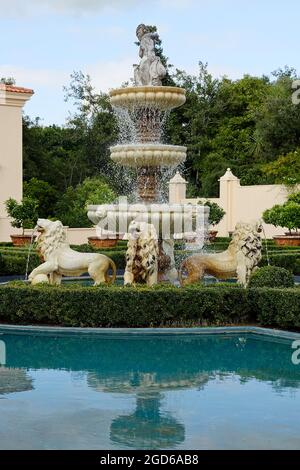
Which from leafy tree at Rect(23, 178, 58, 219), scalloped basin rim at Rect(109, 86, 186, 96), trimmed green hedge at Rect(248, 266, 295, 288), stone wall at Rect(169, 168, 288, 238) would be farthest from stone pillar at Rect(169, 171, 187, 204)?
trimmed green hedge at Rect(248, 266, 295, 288)

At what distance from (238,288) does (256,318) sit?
521mm

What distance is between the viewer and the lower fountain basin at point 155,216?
1248cm

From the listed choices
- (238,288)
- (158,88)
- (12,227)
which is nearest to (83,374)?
(238,288)

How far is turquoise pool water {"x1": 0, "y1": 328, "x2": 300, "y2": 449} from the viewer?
609cm

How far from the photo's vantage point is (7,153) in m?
27.8

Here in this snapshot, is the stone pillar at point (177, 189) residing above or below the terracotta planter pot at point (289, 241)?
above

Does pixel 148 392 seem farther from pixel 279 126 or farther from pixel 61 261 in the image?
pixel 279 126

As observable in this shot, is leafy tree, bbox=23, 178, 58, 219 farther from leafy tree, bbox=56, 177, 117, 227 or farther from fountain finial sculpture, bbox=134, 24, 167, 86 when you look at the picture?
fountain finial sculpture, bbox=134, 24, 167, 86

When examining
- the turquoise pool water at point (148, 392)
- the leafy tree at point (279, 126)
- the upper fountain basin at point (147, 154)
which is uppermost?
the leafy tree at point (279, 126)

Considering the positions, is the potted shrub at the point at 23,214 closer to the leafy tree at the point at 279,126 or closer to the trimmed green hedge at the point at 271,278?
the leafy tree at the point at 279,126

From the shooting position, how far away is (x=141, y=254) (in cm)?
1162

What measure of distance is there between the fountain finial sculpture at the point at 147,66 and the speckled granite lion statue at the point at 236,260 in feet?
10.2

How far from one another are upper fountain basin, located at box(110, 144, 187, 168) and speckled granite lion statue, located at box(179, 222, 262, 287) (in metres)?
1.66

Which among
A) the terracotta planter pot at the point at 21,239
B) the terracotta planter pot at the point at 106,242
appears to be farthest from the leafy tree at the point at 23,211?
the terracotta planter pot at the point at 106,242
